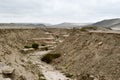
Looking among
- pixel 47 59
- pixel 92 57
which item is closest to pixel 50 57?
pixel 47 59

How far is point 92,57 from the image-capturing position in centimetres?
2555

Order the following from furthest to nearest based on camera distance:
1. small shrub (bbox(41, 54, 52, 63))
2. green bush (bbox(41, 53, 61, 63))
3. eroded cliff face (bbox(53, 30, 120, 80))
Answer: green bush (bbox(41, 53, 61, 63)) → small shrub (bbox(41, 54, 52, 63)) → eroded cliff face (bbox(53, 30, 120, 80))

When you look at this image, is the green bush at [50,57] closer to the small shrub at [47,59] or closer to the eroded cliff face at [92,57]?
the small shrub at [47,59]

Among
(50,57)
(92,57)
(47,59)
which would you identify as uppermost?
(92,57)

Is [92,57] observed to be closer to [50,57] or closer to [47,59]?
[50,57]

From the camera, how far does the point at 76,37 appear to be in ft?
113

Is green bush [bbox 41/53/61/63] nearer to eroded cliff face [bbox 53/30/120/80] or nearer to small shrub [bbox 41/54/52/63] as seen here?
small shrub [bbox 41/54/52/63]

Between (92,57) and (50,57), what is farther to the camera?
(50,57)

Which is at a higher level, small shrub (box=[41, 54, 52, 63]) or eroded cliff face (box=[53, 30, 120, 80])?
eroded cliff face (box=[53, 30, 120, 80])

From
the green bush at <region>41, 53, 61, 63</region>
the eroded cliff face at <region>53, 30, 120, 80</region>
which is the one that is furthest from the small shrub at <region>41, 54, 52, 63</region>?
the eroded cliff face at <region>53, 30, 120, 80</region>

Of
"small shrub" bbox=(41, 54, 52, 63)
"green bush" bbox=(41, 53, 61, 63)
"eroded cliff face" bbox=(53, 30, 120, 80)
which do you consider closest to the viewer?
"eroded cliff face" bbox=(53, 30, 120, 80)

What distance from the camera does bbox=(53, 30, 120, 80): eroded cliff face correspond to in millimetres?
21734

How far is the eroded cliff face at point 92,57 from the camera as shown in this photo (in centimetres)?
2173

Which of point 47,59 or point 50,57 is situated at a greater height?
point 50,57
